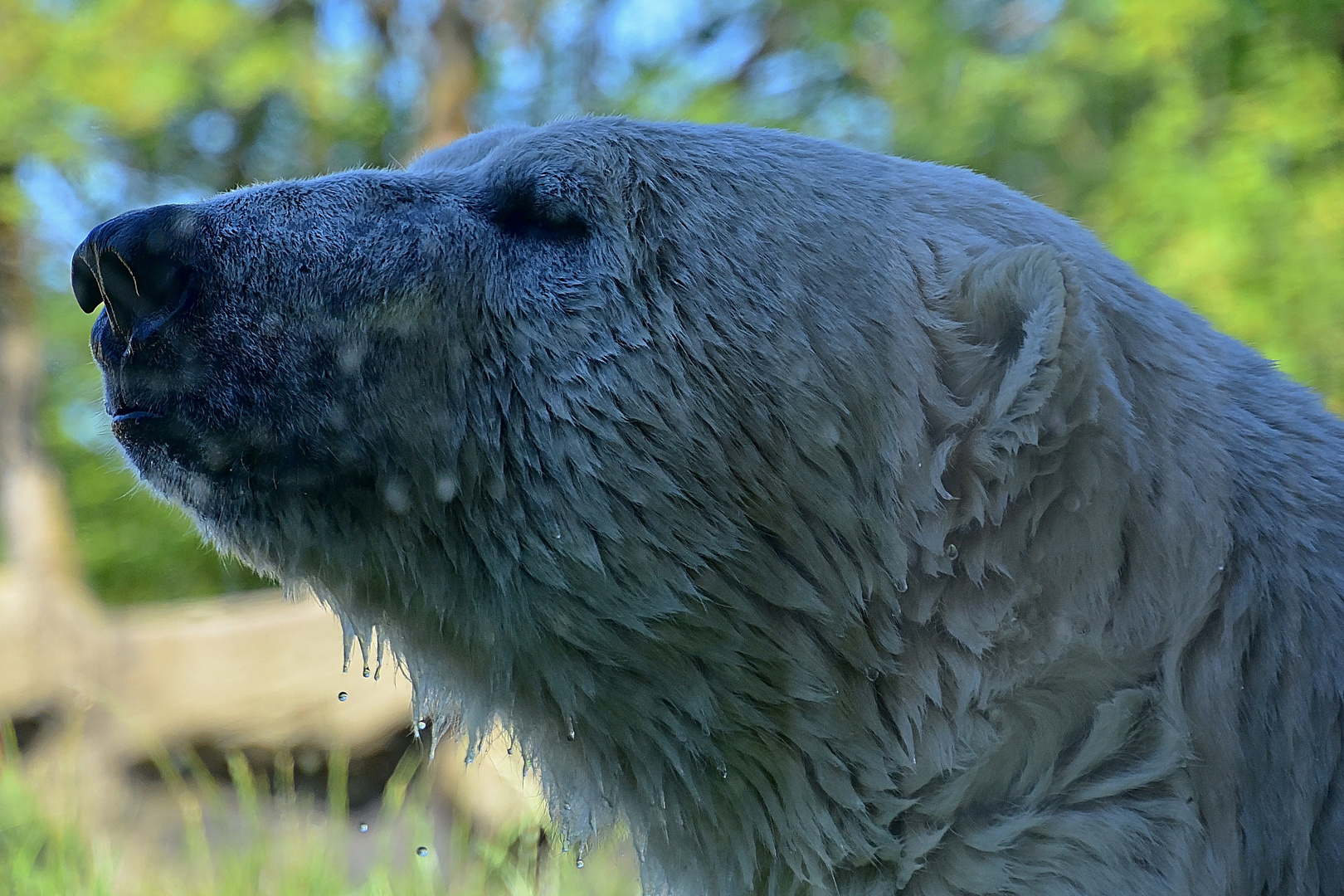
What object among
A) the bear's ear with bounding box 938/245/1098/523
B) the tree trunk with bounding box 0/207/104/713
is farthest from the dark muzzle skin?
the tree trunk with bounding box 0/207/104/713

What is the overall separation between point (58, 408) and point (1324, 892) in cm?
A: 842

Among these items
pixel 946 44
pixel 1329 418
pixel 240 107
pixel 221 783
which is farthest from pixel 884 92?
pixel 1329 418

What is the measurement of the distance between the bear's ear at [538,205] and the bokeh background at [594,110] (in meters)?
1.99

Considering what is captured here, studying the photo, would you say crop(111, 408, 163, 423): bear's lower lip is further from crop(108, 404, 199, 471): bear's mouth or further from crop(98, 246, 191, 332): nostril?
crop(98, 246, 191, 332): nostril

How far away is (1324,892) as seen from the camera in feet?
4.90

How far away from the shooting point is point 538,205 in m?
1.87

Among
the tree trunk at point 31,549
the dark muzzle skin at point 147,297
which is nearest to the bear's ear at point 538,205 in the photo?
the dark muzzle skin at point 147,297

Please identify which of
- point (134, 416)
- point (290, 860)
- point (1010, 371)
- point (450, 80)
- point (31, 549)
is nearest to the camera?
point (1010, 371)

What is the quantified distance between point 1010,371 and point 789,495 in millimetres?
Answer: 343

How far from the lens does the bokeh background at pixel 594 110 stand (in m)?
5.46

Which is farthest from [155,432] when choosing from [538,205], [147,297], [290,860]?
[290,860]

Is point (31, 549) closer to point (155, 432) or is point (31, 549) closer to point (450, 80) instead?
point (450, 80)

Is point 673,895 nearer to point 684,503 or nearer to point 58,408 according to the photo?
point 684,503

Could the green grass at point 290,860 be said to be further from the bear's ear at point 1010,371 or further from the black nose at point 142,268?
the black nose at point 142,268
